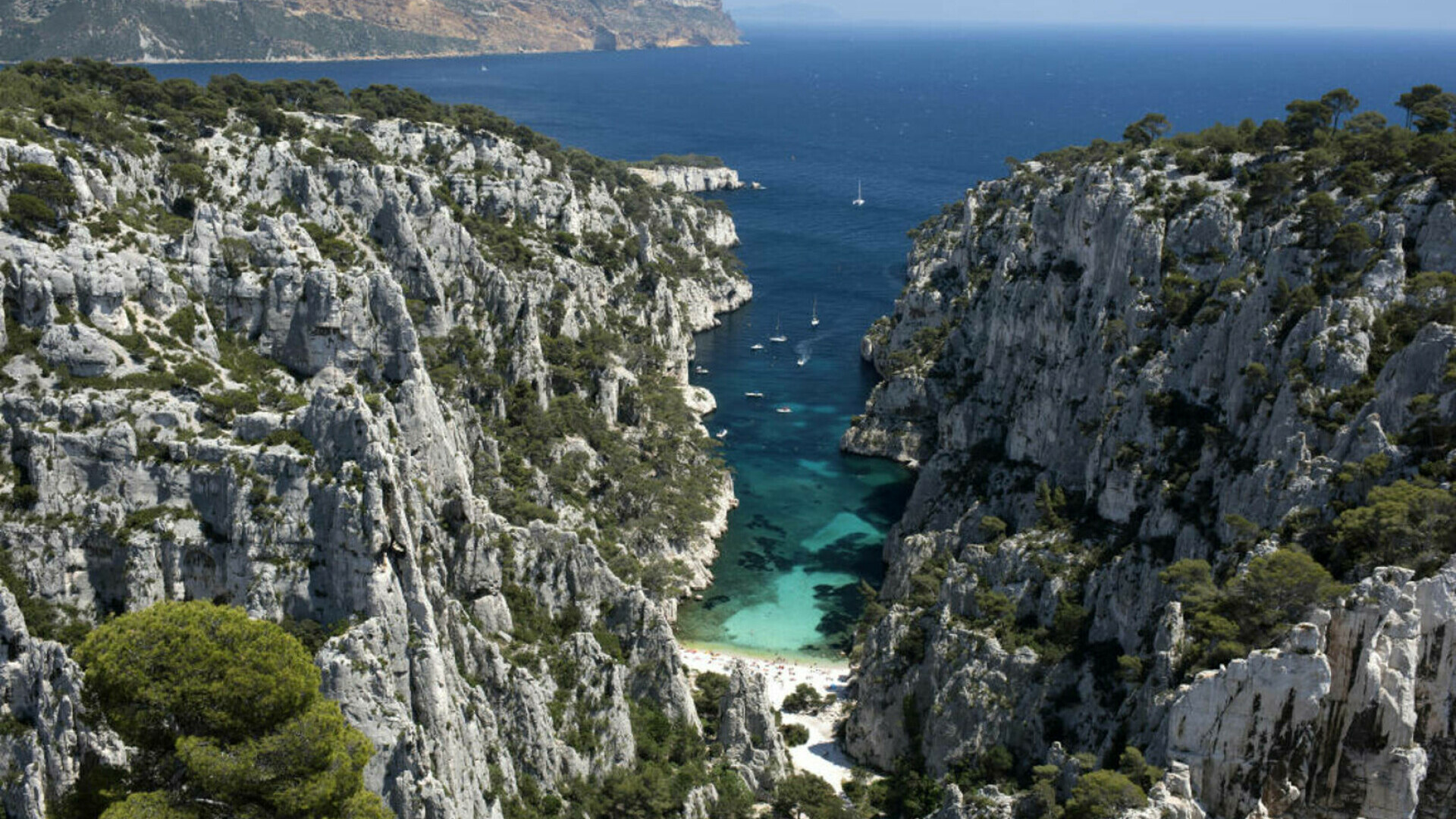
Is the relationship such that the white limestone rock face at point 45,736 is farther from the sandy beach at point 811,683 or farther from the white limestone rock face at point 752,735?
the sandy beach at point 811,683

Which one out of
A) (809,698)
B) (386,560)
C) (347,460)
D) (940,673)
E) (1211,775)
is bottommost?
(809,698)

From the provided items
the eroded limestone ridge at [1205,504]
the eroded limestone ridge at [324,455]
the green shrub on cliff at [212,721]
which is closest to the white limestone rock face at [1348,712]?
the eroded limestone ridge at [1205,504]

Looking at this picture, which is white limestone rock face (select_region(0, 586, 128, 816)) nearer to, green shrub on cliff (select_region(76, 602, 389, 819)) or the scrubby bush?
green shrub on cliff (select_region(76, 602, 389, 819))

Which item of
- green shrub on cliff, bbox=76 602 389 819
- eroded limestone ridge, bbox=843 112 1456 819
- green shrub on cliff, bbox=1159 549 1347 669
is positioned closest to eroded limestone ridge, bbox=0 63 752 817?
green shrub on cliff, bbox=76 602 389 819

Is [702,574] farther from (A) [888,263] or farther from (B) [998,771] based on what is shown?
(A) [888,263]

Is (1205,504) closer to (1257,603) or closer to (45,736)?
(1257,603)

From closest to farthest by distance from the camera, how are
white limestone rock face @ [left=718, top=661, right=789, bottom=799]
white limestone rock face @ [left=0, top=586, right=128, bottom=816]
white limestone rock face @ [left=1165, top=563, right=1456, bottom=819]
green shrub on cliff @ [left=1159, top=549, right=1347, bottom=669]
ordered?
white limestone rock face @ [left=0, top=586, right=128, bottom=816], white limestone rock face @ [left=1165, top=563, right=1456, bottom=819], green shrub on cliff @ [left=1159, top=549, right=1347, bottom=669], white limestone rock face @ [left=718, top=661, right=789, bottom=799]

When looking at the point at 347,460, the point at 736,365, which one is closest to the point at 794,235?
the point at 736,365
